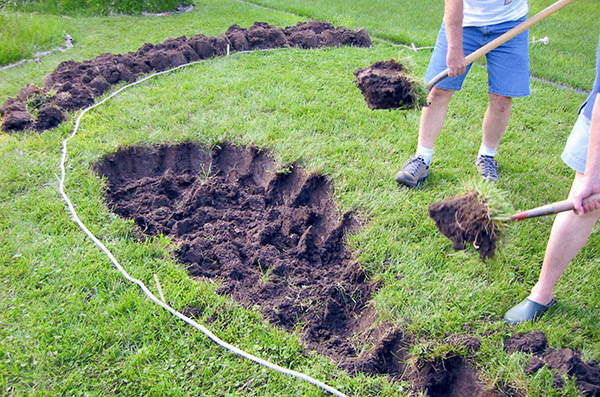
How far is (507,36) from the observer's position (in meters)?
3.01

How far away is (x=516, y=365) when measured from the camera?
89.7 inches

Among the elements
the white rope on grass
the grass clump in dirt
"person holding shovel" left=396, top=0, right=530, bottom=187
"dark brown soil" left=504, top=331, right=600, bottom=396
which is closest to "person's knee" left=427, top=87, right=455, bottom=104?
"person holding shovel" left=396, top=0, right=530, bottom=187

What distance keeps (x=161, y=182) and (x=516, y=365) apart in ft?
9.27

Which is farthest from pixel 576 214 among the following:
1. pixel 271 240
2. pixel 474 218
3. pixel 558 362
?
pixel 271 240

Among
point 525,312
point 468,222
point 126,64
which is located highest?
point 468,222

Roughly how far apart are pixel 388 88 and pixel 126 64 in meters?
3.62

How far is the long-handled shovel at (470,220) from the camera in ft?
7.89

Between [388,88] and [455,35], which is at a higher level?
[455,35]

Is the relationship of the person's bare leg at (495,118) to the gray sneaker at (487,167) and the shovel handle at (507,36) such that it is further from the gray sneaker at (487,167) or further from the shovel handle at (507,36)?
the shovel handle at (507,36)

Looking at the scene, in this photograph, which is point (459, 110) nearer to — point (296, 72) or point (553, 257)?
point (296, 72)

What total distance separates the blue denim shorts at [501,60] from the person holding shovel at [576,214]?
3.67 ft

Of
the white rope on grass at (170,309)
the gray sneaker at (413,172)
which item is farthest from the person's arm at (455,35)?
the white rope on grass at (170,309)

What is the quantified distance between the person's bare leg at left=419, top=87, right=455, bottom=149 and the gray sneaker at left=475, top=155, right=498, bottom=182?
0.46 meters

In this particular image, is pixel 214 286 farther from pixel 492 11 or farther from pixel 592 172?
pixel 492 11
